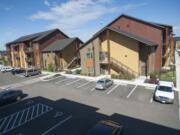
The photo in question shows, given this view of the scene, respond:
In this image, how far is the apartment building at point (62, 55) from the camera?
41.1m

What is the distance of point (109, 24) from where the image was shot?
38906 millimetres

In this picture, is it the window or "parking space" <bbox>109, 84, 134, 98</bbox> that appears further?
the window

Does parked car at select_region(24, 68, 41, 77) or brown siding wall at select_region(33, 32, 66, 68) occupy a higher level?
brown siding wall at select_region(33, 32, 66, 68)

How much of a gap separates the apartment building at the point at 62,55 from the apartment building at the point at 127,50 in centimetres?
891

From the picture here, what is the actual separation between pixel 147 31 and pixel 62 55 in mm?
Result: 20756

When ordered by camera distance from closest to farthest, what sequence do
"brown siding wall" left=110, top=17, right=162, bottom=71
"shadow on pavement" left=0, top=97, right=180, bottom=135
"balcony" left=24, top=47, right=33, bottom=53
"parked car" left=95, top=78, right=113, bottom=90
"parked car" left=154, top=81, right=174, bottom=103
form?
"shadow on pavement" left=0, top=97, right=180, bottom=135
"parked car" left=154, top=81, right=174, bottom=103
"parked car" left=95, top=78, right=113, bottom=90
"brown siding wall" left=110, top=17, right=162, bottom=71
"balcony" left=24, top=47, right=33, bottom=53

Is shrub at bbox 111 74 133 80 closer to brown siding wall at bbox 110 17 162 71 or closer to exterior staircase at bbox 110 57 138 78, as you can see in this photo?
exterior staircase at bbox 110 57 138 78

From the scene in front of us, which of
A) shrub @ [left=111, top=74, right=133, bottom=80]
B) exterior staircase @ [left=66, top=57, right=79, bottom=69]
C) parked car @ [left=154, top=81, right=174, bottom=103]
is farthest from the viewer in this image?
exterior staircase @ [left=66, top=57, right=79, bottom=69]

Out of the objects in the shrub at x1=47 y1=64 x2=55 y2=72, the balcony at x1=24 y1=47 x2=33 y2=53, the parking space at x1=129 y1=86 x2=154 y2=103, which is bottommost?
the parking space at x1=129 y1=86 x2=154 y2=103

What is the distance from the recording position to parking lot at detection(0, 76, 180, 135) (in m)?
13.0

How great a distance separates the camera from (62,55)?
136ft

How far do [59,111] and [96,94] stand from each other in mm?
6329

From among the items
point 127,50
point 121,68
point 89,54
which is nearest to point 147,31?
point 127,50

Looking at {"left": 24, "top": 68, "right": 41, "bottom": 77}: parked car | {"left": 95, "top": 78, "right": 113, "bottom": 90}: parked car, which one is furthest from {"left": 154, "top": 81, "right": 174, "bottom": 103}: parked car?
{"left": 24, "top": 68, "right": 41, "bottom": 77}: parked car
